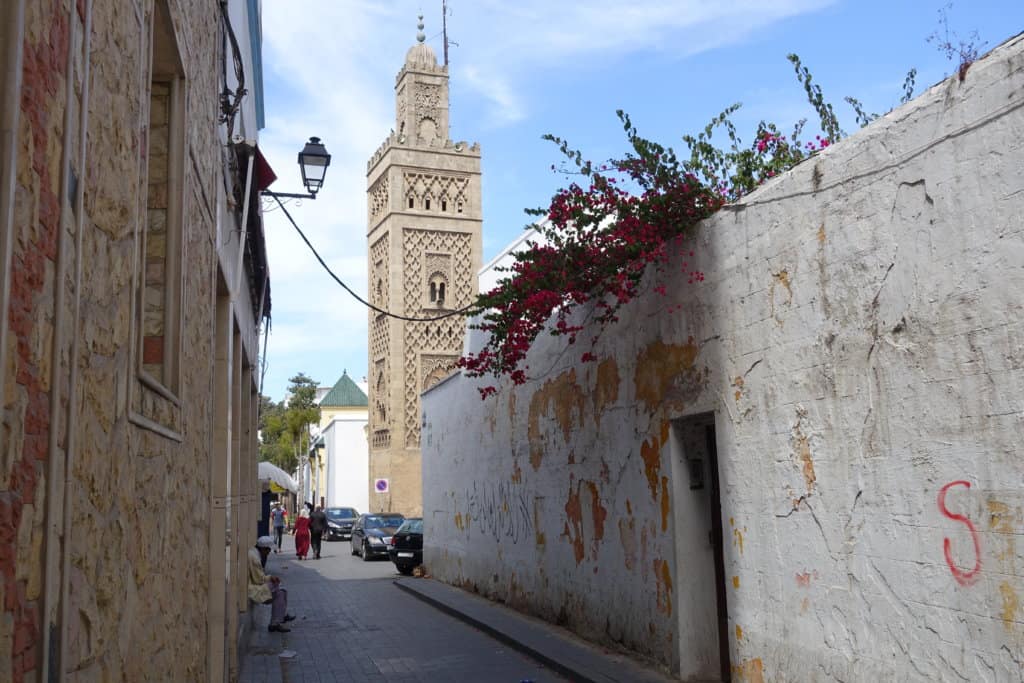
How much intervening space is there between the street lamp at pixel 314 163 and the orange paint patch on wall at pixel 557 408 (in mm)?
3778

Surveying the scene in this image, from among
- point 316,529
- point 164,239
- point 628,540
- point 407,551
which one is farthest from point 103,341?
point 316,529

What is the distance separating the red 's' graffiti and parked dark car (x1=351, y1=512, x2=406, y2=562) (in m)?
23.1

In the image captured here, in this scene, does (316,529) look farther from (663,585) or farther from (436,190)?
(436,190)

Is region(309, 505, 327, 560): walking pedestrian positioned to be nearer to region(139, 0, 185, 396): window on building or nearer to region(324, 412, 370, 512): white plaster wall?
region(139, 0, 185, 396): window on building

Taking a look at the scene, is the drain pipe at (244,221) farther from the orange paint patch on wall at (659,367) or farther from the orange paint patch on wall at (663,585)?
the orange paint patch on wall at (663,585)

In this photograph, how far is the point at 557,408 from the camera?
12.5 meters

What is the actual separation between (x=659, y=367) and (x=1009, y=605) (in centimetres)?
446

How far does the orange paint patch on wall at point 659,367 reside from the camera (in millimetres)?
8891

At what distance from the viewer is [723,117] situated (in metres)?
10.1

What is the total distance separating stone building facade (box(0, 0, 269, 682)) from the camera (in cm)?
232

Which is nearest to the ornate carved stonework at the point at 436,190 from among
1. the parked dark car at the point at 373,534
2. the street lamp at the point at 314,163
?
the parked dark car at the point at 373,534

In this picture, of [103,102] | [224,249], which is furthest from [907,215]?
[224,249]

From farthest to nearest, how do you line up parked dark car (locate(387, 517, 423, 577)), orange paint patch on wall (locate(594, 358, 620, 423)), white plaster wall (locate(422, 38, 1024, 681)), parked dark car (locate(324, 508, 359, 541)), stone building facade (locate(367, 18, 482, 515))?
→ stone building facade (locate(367, 18, 482, 515)) → parked dark car (locate(324, 508, 359, 541)) → parked dark car (locate(387, 517, 423, 577)) → orange paint patch on wall (locate(594, 358, 620, 423)) → white plaster wall (locate(422, 38, 1024, 681))

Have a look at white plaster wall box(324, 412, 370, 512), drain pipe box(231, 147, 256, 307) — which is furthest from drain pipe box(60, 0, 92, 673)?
white plaster wall box(324, 412, 370, 512)
